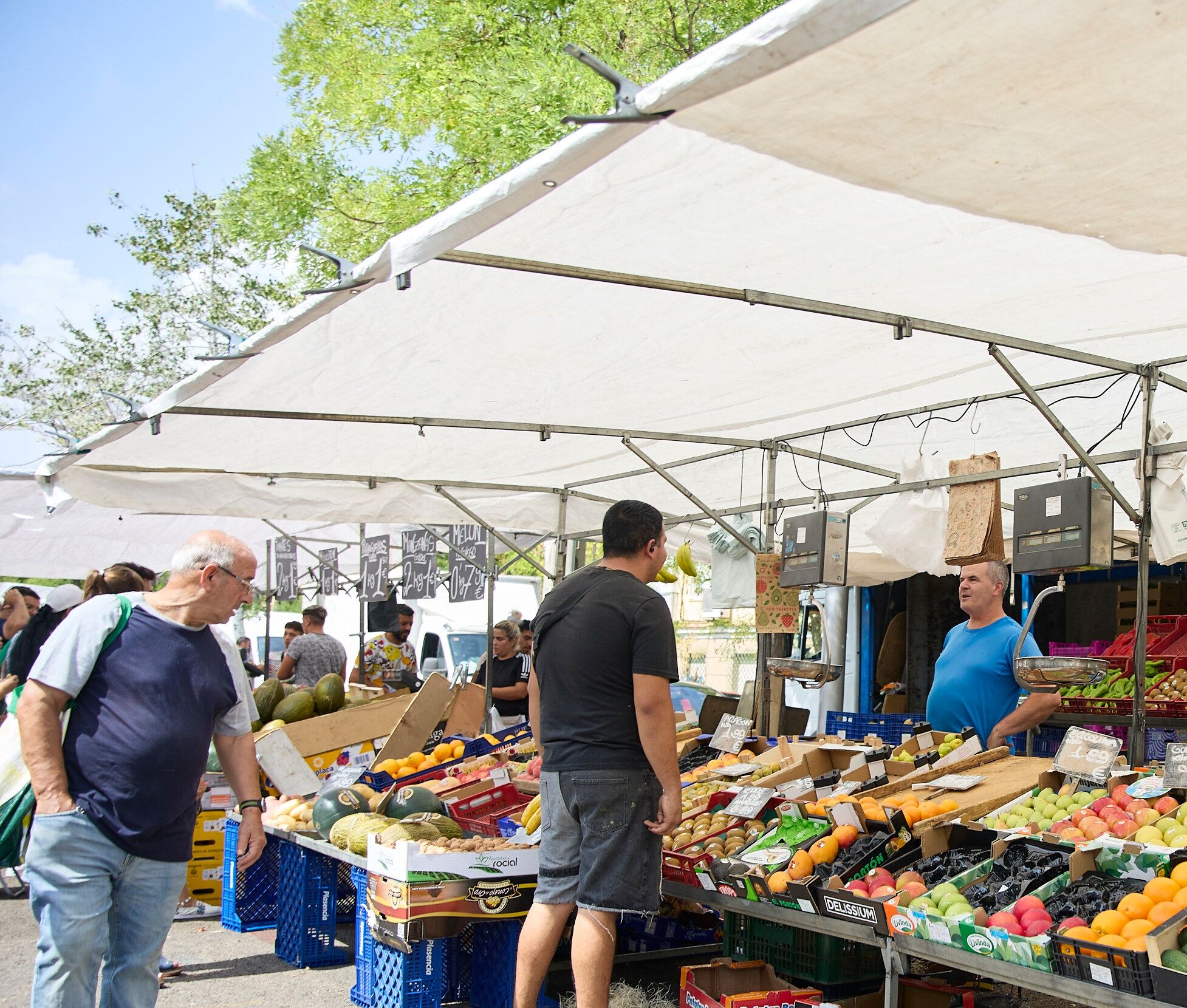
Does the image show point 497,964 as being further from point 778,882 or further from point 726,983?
point 778,882

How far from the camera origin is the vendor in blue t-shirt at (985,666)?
16.4ft

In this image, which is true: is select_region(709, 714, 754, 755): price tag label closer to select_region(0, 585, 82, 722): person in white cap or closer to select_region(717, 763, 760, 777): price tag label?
select_region(717, 763, 760, 777): price tag label

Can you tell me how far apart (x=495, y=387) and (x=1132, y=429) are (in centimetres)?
332

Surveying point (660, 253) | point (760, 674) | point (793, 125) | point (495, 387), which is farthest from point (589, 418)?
point (793, 125)

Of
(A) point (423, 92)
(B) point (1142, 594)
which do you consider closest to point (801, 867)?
(B) point (1142, 594)

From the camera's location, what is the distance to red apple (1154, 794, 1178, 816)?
140 inches

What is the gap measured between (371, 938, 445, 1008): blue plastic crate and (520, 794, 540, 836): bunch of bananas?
1.98 feet

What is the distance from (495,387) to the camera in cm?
559

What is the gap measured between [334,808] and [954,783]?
286cm

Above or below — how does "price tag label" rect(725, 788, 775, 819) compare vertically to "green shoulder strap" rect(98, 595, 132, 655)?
below

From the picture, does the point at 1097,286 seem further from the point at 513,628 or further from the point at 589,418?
the point at 513,628

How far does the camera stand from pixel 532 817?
198 inches

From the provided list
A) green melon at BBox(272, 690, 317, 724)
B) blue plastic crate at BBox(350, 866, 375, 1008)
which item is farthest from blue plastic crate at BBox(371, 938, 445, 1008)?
green melon at BBox(272, 690, 317, 724)

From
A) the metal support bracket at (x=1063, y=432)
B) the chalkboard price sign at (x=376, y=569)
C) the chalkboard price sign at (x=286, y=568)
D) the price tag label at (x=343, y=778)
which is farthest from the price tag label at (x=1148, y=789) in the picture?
the chalkboard price sign at (x=286, y=568)
